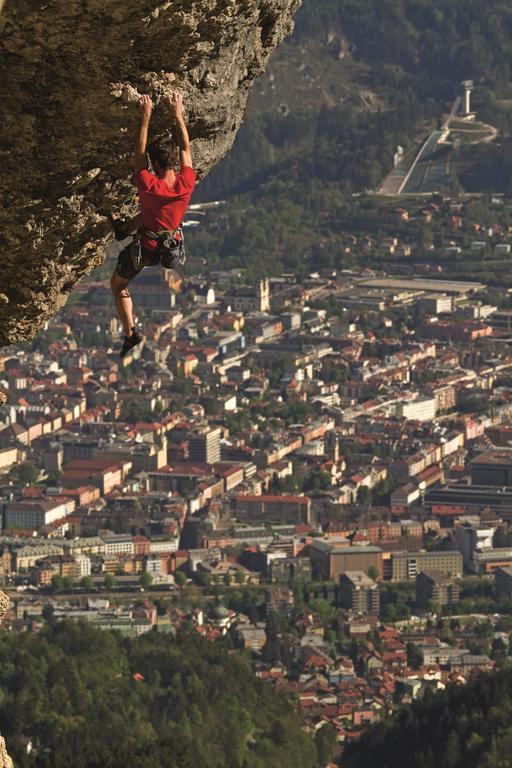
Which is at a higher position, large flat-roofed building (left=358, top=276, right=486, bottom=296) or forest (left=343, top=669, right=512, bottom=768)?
forest (left=343, top=669, right=512, bottom=768)

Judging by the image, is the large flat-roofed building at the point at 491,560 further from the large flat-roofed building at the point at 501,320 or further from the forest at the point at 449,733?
the large flat-roofed building at the point at 501,320

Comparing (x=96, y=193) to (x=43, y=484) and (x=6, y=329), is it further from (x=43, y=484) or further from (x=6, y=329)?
(x=43, y=484)

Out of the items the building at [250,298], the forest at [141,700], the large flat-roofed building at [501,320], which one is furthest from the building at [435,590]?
the building at [250,298]

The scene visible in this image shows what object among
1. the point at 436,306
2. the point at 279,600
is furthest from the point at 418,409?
the point at 279,600

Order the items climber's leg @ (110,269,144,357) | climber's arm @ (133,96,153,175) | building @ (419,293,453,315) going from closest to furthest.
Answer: climber's arm @ (133,96,153,175) < climber's leg @ (110,269,144,357) < building @ (419,293,453,315)

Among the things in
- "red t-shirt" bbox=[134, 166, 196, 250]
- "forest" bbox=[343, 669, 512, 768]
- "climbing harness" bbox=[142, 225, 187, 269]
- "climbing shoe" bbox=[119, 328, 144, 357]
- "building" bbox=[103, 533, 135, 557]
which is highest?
"red t-shirt" bbox=[134, 166, 196, 250]

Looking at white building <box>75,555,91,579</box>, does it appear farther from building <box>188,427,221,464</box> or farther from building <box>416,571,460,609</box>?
building <box>188,427,221,464</box>

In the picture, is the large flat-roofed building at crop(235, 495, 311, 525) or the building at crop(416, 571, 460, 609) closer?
the building at crop(416, 571, 460, 609)

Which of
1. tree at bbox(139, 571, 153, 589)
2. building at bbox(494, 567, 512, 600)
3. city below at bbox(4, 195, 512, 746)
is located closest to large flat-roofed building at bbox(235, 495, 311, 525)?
city below at bbox(4, 195, 512, 746)
